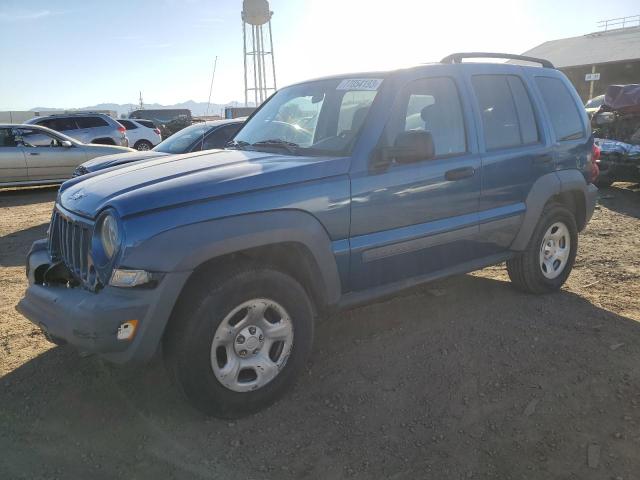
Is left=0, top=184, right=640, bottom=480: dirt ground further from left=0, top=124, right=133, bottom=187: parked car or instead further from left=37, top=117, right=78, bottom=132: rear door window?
left=37, top=117, right=78, bottom=132: rear door window

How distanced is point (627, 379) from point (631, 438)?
68 centimetres

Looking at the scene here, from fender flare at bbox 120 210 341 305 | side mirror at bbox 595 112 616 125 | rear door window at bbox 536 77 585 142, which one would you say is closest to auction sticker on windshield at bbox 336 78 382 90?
fender flare at bbox 120 210 341 305

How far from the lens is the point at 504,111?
4.20 m

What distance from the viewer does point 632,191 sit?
10.2m

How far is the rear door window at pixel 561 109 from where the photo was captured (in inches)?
179

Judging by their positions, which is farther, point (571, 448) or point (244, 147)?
point (244, 147)

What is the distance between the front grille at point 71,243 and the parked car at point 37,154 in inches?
310

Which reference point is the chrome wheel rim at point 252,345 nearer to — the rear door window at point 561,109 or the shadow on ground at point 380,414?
the shadow on ground at point 380,414

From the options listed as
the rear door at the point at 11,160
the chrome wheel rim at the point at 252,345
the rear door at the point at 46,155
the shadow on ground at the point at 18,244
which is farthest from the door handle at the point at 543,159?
the rear door at the point at 11,160

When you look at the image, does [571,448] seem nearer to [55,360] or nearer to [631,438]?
[631,438]

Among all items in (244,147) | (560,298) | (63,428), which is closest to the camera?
(63,428)

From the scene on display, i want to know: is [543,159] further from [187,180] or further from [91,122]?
[91,122]

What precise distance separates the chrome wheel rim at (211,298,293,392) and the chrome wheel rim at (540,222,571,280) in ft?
8.98

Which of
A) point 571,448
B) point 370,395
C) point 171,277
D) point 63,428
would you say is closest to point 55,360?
point 63,428
